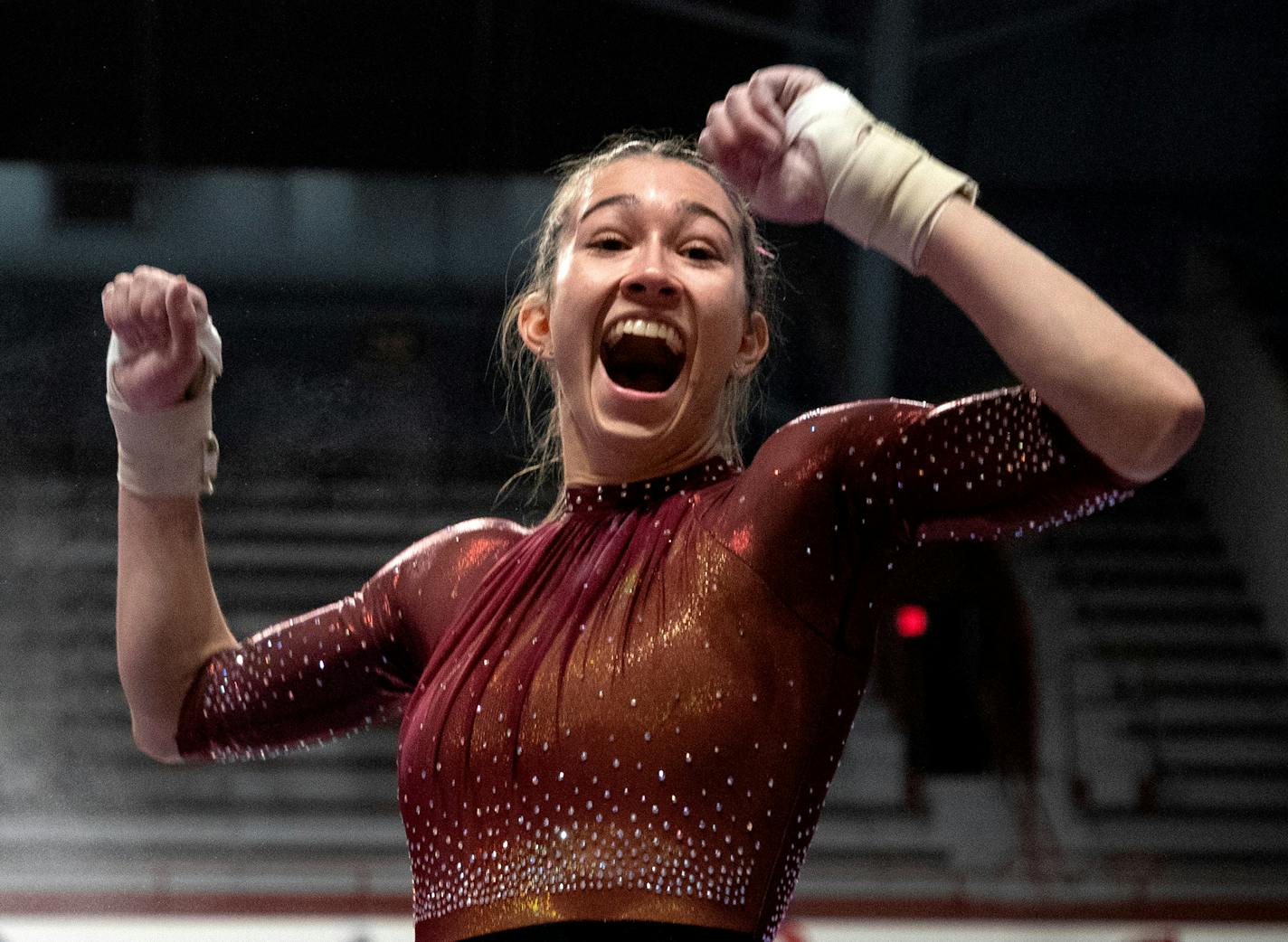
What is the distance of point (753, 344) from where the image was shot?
1097 mm

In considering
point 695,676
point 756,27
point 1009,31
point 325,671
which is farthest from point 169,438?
point 1009,31

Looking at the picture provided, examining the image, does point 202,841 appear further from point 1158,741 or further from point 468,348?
point 1158,741

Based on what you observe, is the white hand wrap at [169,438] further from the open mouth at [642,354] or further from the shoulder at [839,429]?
the shoulder at [839,429]

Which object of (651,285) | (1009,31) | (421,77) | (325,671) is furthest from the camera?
(1009,31)

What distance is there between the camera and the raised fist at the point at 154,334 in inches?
40.6

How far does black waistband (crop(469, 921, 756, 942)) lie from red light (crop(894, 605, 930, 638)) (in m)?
2.92

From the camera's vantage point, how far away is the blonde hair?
3.56ft

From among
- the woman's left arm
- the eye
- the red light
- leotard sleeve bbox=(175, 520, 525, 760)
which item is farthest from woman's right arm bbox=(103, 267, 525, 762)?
the red light

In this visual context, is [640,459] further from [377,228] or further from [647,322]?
[377,228]

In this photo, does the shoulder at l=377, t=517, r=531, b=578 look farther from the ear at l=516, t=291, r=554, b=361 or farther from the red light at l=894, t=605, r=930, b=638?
the red light at l=894, t=605, r=930, b=638

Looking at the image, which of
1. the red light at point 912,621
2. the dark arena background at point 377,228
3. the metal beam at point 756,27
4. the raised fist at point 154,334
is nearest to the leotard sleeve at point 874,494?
the raised fist at point 154,334

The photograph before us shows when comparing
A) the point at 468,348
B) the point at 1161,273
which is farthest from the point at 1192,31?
the point at 468,348

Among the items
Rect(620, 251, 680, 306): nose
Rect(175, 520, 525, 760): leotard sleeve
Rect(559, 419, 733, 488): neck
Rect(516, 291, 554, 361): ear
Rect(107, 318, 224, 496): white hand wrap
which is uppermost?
Rect(620, 251, 680, 306): nose

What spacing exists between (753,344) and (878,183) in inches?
11.2
